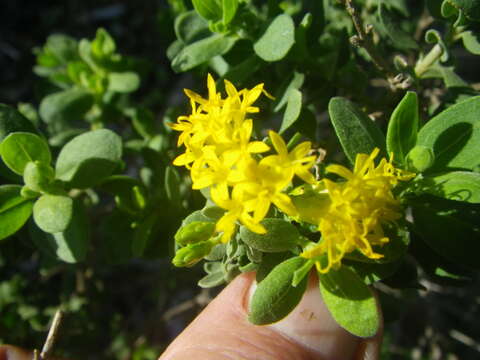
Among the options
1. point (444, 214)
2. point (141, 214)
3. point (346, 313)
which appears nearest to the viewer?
point (346, 313)

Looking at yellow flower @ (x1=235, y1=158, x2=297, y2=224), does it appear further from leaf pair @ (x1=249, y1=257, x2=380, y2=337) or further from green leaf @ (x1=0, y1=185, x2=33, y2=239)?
green leaf @ (x1=0, y1=185, x2=33, y2=239)

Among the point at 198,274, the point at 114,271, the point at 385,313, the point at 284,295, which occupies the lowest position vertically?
the point at 114,271

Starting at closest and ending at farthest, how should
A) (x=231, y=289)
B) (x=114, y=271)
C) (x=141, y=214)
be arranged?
1. (x=231, y=289)
2. (x=141, y=214)
3. (x=114, y=271)

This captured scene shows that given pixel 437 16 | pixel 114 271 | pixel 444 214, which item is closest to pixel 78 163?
pixel 444 214

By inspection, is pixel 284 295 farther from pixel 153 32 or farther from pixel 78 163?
pixel 153 32

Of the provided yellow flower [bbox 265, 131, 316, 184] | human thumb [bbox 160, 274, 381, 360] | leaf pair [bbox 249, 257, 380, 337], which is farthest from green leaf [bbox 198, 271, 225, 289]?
yellow flower [bbox 265, 131, 316, 184]

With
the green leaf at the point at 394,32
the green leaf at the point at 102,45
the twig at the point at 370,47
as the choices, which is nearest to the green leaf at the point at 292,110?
the twig at the point at 370,47

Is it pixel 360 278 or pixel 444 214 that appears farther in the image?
pixel 444 214
